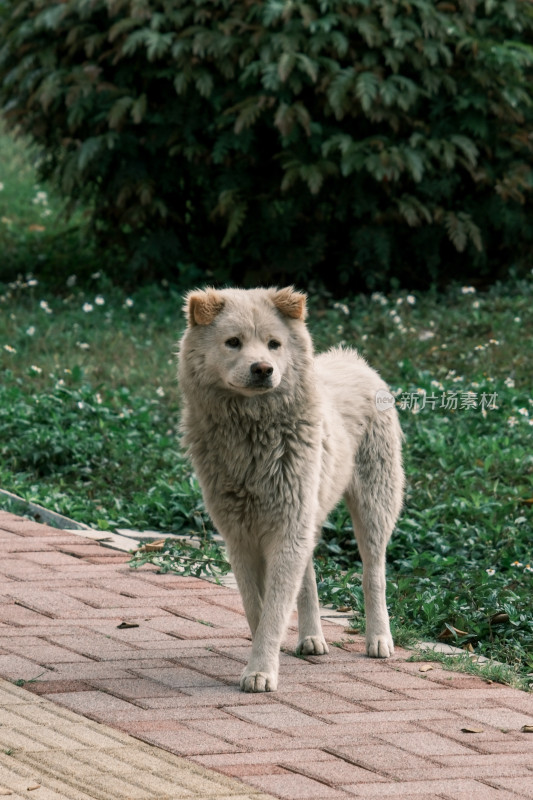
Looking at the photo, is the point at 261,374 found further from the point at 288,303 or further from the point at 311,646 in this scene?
the point at 311,646

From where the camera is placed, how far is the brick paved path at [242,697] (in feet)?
11.7

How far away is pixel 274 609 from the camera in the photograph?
14.5ft

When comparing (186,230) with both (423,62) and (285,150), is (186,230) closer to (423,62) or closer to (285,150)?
(285,150)

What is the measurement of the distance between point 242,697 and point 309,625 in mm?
736

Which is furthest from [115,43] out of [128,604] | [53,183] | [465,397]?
[128,604]

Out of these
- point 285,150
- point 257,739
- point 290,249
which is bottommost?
point 257,739

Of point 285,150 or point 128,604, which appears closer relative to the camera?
point 128,604

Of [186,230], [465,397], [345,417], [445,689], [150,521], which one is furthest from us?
[186,230]

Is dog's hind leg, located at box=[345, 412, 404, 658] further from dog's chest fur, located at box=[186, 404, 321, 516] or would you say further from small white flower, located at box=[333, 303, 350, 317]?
small white flower, located at box=[333, 303, 350, 317]

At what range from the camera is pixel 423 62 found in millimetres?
10766

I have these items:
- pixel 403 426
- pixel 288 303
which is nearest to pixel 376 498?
pixel 288 303

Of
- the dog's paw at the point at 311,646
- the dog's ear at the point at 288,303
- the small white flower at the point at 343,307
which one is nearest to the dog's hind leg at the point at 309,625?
the dog's paw at the point at 311,646

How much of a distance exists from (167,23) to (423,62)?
8.12ft

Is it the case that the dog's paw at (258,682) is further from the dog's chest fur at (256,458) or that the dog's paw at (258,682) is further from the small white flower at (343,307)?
the small white flower at (343,307)
